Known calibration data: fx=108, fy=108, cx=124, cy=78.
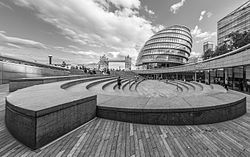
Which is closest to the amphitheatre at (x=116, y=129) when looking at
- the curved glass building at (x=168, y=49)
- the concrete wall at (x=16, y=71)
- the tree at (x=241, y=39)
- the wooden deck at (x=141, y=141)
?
the wooden deck at (x=141, y=141)

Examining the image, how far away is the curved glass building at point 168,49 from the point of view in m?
63.7

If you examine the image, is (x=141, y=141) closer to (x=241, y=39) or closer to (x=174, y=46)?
(x=241, y=39)

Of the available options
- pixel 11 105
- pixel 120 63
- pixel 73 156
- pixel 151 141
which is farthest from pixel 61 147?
pixel 120 63

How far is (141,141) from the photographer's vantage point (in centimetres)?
313

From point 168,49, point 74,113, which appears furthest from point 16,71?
point 168,49

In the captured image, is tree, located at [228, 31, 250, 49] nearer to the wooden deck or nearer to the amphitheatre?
the amphitheatre

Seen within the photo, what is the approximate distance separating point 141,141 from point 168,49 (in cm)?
6791

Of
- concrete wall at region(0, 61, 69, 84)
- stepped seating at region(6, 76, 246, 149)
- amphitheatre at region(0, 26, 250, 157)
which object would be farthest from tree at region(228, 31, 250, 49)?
concrete wall at region(0, 61, 69, 84)

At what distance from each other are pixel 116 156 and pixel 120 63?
97.9 m

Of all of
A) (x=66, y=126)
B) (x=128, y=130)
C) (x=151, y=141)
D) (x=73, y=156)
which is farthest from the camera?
(x=128, y=130)

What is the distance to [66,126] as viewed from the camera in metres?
3.38

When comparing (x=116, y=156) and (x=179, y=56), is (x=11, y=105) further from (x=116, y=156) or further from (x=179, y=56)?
(x=179, y=56)

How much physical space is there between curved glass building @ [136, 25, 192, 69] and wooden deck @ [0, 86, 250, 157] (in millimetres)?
63643

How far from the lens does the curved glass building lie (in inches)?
2506
